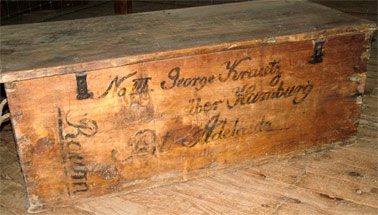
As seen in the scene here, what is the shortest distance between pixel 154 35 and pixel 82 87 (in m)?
0.38

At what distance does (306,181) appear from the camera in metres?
1.78

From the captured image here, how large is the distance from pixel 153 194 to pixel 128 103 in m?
0.37

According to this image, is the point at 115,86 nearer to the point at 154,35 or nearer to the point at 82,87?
the point at 82,87

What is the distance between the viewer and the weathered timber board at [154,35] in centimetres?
149

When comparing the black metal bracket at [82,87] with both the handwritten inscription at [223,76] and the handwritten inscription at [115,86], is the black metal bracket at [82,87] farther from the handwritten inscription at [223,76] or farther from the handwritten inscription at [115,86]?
the handwritten inscription at [223,76]

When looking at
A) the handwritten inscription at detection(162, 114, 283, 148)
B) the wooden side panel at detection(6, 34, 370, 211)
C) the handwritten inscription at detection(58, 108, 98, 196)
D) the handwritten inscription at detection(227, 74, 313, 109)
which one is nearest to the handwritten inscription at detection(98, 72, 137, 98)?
the wooden side panel at detection(6, 34, 370, 211)

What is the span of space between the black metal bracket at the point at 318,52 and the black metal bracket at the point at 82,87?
0.85 m

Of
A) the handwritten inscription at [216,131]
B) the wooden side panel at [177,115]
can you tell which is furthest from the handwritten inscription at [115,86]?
the handwritten inscription at [216,131]

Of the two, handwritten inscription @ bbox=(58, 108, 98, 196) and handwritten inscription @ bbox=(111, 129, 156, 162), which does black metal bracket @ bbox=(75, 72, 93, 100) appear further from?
handwritten inscription @ bbox=(111, 129, 156, 162)

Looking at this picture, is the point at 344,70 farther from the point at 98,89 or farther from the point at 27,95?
the point at 27,95

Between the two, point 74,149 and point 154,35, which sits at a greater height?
point 154,35

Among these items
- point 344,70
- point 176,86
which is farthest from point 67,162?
point 344,70

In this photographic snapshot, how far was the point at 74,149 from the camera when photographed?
5.16ft

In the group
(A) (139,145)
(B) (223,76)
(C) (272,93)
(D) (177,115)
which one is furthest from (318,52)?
(A) (139,145)
